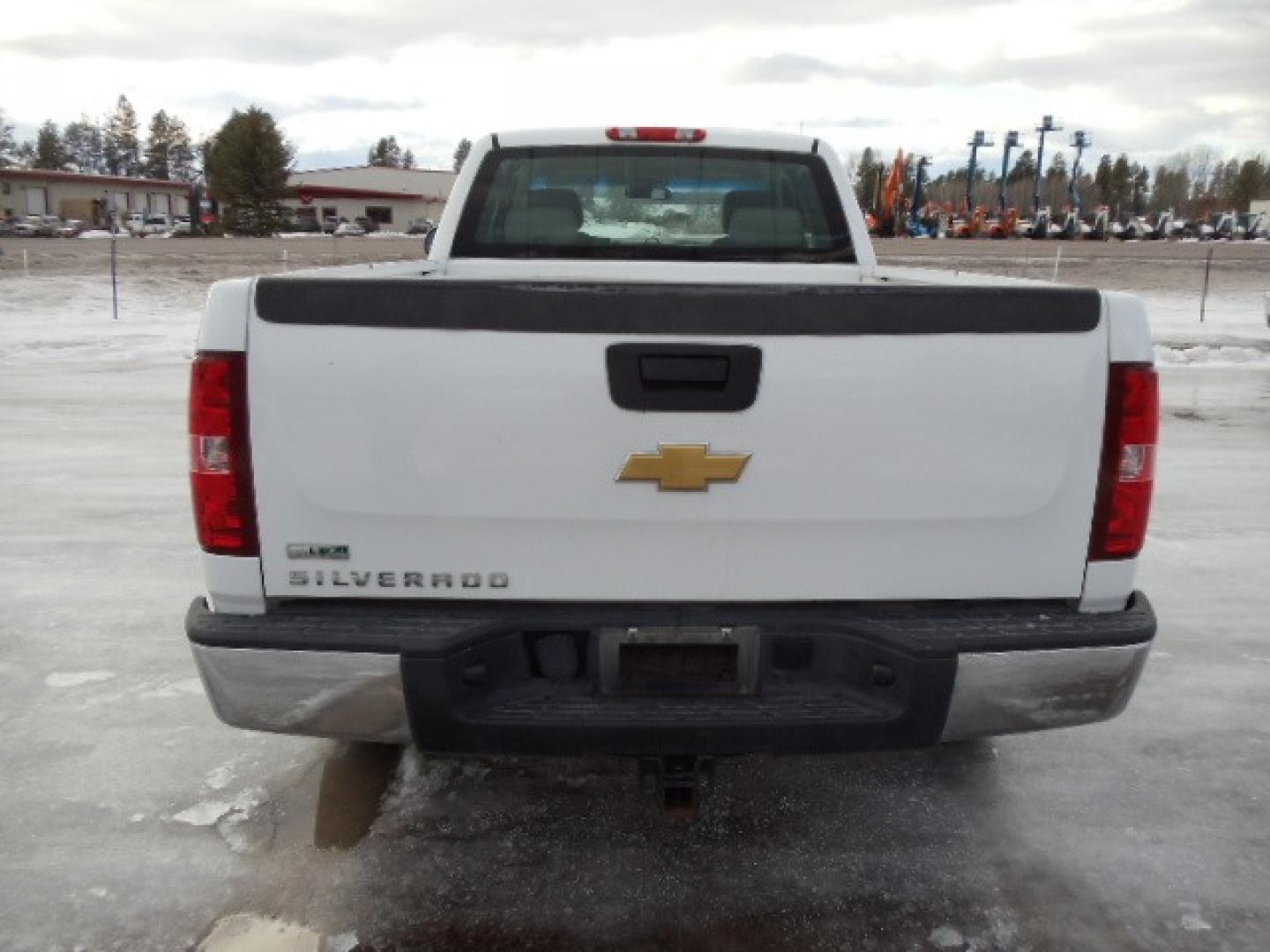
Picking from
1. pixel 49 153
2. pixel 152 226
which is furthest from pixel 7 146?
pixel 152 226

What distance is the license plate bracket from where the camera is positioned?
8.48 feet

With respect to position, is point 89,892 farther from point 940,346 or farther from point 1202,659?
point 1202,659

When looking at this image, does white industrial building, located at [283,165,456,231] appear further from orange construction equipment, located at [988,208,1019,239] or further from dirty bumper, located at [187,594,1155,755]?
dirty bumper, located at [187,594,1155,755]

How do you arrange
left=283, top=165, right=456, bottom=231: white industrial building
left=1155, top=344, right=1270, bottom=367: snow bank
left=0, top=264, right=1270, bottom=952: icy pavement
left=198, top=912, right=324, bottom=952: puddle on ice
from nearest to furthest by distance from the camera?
left=198, top=912, right=324, bottom=952: puddle on ice, left=0, top=264, right=1270, bottom=952: icy pavement, left=1155, top=344, right=1270, bottom=367: snow bank, left=283, top=165, right=456, bottom=231: white industrial building

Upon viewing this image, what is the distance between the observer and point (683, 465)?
98.6 inches

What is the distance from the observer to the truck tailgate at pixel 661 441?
8.04 ft

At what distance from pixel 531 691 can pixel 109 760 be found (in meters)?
1.91

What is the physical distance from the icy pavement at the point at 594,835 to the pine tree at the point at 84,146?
161141 mm

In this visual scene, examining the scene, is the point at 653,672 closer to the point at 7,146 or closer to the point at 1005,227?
the point at 1005,227

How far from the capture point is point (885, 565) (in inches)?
103

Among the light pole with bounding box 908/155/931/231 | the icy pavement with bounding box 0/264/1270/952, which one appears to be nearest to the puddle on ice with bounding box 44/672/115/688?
the icy pavement with bounding box 0/264/1270/952

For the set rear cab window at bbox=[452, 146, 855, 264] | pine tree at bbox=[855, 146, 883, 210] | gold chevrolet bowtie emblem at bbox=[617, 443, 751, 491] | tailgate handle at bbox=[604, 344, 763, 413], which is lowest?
gold chevrolet bowtie emblem at bbox=[617, 443, 751, 491]

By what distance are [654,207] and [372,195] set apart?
100446mm

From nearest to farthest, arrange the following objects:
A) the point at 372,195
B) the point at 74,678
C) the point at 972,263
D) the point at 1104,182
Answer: the point at 74,678, the point at 972,263, the point at 372,195, the point at 1104,182
